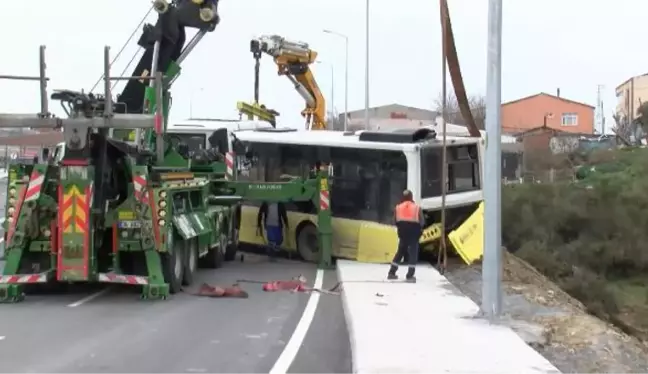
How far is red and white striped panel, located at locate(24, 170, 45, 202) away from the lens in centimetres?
1412

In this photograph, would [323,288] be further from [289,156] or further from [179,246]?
[289,156]

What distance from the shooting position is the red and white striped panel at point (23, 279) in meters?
14.0

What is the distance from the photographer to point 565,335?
11.3 metres

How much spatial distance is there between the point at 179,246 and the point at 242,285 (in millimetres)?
1947

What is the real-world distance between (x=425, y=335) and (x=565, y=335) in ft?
6.21

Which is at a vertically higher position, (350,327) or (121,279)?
(121,279)

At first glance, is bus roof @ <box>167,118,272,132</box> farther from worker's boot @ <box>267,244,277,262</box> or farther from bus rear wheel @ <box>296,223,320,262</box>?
bus rear wheel @ <box>296,223,320,262</box>

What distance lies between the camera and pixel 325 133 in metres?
21.8

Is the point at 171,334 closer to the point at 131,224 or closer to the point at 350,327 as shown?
the point at 350,327

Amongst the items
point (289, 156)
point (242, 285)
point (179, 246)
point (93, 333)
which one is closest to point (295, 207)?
point (289, 156)

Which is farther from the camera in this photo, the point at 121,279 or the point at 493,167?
the point at 121,279

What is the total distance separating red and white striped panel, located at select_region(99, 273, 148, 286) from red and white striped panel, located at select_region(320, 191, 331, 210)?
558 cm

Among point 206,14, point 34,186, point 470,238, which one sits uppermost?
point 206,14

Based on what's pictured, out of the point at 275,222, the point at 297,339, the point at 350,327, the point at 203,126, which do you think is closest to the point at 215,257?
the point at 275,222
